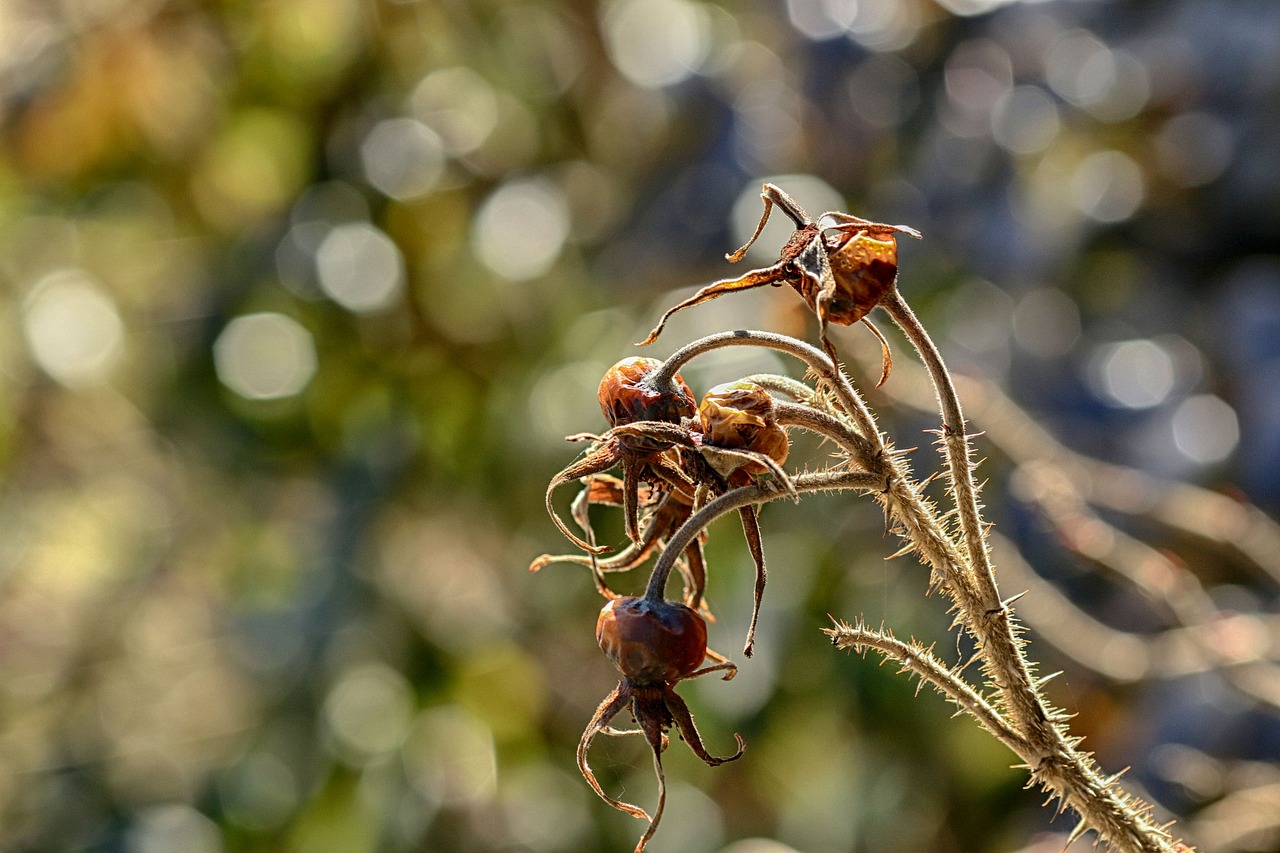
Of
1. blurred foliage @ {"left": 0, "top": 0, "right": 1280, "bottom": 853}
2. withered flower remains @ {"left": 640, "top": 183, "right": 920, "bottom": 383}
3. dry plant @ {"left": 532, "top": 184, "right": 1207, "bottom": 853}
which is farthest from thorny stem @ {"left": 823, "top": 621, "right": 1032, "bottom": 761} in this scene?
blurred foliage @ {"left": 0, "top": 0, "right": 1280, "bottom": 853}

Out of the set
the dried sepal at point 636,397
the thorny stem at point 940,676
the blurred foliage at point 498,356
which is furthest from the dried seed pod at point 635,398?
the blurred foliage at point 498,356

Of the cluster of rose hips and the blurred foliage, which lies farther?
the blurred foliage

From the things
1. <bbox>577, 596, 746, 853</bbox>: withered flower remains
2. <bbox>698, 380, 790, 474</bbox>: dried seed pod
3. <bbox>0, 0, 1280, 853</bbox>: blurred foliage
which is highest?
<bbox>698, 380, 790, 474</bbox>: dried seed pod

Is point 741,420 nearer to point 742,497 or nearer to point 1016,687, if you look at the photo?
point 742,497

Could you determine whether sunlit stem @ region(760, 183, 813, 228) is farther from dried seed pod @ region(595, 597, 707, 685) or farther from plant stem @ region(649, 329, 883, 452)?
dried seed pod @ region(595, 597, 707, 685)

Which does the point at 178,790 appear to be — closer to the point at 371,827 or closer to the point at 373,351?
the point at 371,827

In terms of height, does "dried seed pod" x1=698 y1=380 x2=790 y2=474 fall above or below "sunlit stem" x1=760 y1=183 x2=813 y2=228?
below

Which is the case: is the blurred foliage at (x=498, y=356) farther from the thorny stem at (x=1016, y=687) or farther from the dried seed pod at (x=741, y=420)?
the dried seed pod at (x=741, y=420)

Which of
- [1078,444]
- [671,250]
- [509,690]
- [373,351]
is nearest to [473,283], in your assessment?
[373,351]
